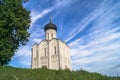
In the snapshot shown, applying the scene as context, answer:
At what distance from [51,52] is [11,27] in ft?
92.6

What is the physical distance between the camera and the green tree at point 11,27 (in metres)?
20.7

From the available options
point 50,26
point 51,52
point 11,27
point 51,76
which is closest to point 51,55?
point 51,52

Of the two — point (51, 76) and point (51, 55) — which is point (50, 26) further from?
point (51, 76)

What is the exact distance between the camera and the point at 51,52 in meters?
49.5

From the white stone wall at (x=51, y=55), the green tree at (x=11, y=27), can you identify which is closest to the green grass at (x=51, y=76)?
the green tree at (x=11, y=27)

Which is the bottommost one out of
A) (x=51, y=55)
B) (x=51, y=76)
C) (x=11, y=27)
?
(x=51, y=76)

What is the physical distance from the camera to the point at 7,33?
71.3 ft

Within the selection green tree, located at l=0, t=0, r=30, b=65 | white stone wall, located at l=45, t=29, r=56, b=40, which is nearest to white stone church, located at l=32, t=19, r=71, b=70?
white stone wall, located at l=45, t=29, r=56, b=40

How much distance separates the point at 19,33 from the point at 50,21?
1318 inches

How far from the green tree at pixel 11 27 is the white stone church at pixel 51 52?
25719mm

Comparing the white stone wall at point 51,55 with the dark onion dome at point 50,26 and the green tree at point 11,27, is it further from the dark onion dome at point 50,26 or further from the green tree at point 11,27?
the green tree at point 11,27

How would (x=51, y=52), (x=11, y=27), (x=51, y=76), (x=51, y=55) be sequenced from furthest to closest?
(x=51, y=52) < (x=51, y=55) < (x=11, y=27) < (x=51, y=76)

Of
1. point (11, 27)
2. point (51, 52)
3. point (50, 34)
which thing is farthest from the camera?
point (50, 34)

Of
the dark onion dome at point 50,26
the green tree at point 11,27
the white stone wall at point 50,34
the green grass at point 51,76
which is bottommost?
the green grass at point 51,76
